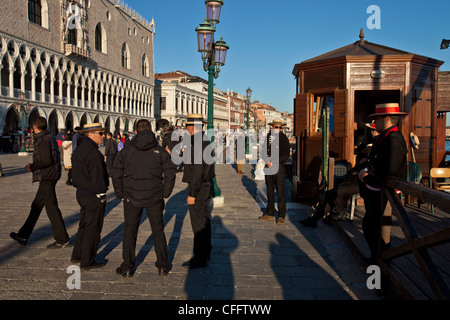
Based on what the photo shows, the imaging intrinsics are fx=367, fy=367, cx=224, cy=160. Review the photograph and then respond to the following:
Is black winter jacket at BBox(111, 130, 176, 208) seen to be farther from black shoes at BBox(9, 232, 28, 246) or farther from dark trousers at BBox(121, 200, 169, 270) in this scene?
black shoes at BBox(9, 232, 28, 246)

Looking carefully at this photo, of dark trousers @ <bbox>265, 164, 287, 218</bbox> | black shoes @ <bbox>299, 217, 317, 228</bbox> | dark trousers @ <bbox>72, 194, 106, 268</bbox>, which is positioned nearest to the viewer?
dark trousers @ <bbox>72, 194, 106, 268</bbox>

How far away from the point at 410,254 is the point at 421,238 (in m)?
1.46

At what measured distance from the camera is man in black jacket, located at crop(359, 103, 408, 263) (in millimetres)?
3352

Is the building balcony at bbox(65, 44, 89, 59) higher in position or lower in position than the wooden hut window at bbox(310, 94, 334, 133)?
higher

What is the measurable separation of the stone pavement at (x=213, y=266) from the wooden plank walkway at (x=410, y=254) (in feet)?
0.62

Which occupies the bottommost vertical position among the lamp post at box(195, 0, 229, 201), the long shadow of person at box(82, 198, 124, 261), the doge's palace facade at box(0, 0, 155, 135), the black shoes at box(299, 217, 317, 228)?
the long shadow of person at box(82, 198, 124, 261)

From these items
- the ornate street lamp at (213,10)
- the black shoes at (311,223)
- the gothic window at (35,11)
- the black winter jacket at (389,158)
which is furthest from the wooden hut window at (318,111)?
the gothic window at (35,11)

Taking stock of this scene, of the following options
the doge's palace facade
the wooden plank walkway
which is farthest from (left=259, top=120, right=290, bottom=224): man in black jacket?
the doge's palace facade

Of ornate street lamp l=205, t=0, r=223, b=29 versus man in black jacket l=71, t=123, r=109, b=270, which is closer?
man in black jacket l=71, t=123, r=109, b=270

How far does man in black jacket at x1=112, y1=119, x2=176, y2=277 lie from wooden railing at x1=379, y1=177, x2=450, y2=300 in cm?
220

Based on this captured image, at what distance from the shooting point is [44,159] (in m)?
4.71

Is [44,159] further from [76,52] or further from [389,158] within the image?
[76,52]
